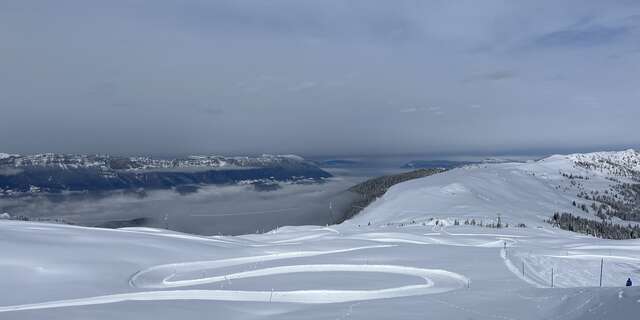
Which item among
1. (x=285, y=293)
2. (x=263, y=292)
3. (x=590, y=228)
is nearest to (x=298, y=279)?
(x=285, y=293)

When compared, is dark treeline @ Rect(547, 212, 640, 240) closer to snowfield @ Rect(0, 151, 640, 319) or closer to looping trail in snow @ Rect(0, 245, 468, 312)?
snowfield @ Rect(0, 151, 640, 319)

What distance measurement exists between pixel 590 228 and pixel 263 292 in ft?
489

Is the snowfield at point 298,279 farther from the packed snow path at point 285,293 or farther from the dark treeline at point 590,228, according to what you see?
the dark treeline at point 590,228

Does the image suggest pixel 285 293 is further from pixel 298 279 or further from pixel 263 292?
pixel 298 279

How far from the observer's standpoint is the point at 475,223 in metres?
105

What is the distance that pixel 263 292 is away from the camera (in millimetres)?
26875

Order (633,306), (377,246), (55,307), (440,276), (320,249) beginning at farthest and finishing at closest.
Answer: (377,246), (320,249), (440,276), (55,307), (633,306)

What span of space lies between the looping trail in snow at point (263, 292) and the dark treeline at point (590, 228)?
103515mm

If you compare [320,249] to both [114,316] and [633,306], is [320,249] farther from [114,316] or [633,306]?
[633,306]

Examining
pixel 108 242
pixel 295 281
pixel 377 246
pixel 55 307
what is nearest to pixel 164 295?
pixel 55 307

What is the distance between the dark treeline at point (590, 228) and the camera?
132 meters

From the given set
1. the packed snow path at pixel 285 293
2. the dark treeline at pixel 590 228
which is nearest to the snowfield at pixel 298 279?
the packed snow path at pixel 285 293

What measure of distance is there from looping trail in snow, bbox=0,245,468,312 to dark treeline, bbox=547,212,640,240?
340 feet

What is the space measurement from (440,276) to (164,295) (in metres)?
19.1
